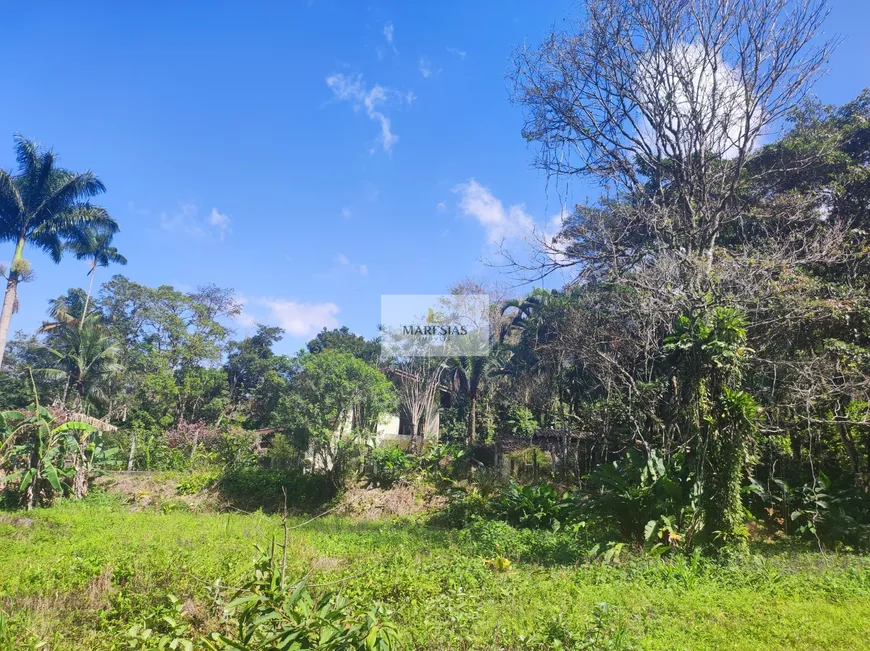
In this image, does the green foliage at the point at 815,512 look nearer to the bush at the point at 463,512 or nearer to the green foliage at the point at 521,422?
the bush at the point at 463,512

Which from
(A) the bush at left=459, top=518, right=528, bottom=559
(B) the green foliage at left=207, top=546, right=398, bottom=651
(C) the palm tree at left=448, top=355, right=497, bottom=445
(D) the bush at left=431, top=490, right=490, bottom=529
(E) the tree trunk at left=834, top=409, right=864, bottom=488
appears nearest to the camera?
(B) the green foliage at left=207, top=546, right=398, bottom=651

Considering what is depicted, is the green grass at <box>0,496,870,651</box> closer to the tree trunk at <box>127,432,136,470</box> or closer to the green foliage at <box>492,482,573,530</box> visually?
the green foliage at <box>492,482,573,530</box>

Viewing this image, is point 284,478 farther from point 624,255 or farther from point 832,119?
point 832,119

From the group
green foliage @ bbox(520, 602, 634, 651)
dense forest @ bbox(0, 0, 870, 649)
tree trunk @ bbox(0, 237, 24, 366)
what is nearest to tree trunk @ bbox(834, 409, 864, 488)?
dense forest @ bbox(0, 0, 870, 649)

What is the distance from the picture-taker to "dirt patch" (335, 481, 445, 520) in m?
11.9

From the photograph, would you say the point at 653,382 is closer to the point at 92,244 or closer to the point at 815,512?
the point at 815,512

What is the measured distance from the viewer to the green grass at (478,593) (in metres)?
3.64

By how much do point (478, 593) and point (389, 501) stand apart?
7.98 meters

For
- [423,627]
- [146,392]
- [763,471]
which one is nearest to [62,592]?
[423,627]

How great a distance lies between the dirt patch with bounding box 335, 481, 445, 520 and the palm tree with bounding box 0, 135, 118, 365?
1397cm

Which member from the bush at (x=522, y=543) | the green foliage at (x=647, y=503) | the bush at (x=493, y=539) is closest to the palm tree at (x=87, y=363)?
the bush at (x=493, y=539)

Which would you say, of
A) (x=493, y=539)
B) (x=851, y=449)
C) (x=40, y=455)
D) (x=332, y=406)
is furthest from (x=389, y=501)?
(x=851, y=449)

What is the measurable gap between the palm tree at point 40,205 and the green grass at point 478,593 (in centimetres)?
1640

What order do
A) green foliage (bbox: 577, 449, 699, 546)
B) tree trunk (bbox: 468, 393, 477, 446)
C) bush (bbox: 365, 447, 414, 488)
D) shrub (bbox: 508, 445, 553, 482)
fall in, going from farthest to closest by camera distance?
tree trunk (bbox: 468, 393, 477, 446) → shrub (bbox: 508, 445, 553, 482) → bush (bbox: 365, 447, 414, 488) → green foliage (bbox: 577, 449, 699, 546)
